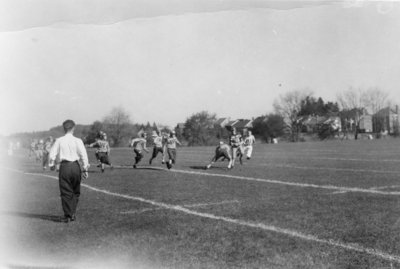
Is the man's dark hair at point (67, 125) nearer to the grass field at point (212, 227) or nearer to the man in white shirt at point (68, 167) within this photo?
the man in white shirt at point (68, 167)

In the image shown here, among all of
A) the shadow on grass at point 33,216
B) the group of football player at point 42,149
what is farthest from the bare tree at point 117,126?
the shadow on grass at point 33,216

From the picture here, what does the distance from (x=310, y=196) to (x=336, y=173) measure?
Answer: 5505 mm

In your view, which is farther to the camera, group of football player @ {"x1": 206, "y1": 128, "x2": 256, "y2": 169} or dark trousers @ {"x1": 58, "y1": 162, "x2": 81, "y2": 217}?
group of football player @ {"x1": 206, "y1": 128, "x2": 256, "y2": 169}

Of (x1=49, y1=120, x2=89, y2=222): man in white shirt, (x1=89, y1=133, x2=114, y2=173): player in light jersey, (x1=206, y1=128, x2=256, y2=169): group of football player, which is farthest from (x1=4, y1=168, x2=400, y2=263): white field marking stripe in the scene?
(x1=89, y1=133, x2=114, y2=173): player in light jersey

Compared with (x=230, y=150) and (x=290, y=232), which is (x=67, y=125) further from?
(x=230, y=150)

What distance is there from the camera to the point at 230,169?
57.6 feet

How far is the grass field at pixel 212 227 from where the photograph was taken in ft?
17.3

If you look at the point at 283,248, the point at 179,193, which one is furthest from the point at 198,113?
the point at 283,248

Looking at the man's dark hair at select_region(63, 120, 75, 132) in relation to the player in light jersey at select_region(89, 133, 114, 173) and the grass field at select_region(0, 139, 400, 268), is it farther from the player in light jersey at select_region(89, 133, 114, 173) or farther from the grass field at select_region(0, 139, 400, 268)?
the player in light jersey at select_region(89, 133, 114, 173)

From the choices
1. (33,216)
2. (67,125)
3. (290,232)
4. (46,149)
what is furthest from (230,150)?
(290,232)

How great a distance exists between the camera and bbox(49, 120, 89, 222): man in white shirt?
784cm

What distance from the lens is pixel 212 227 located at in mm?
6938

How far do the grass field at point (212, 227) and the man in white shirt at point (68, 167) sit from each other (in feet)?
1.26

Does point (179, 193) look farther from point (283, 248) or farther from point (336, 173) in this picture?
point (336, 173)
